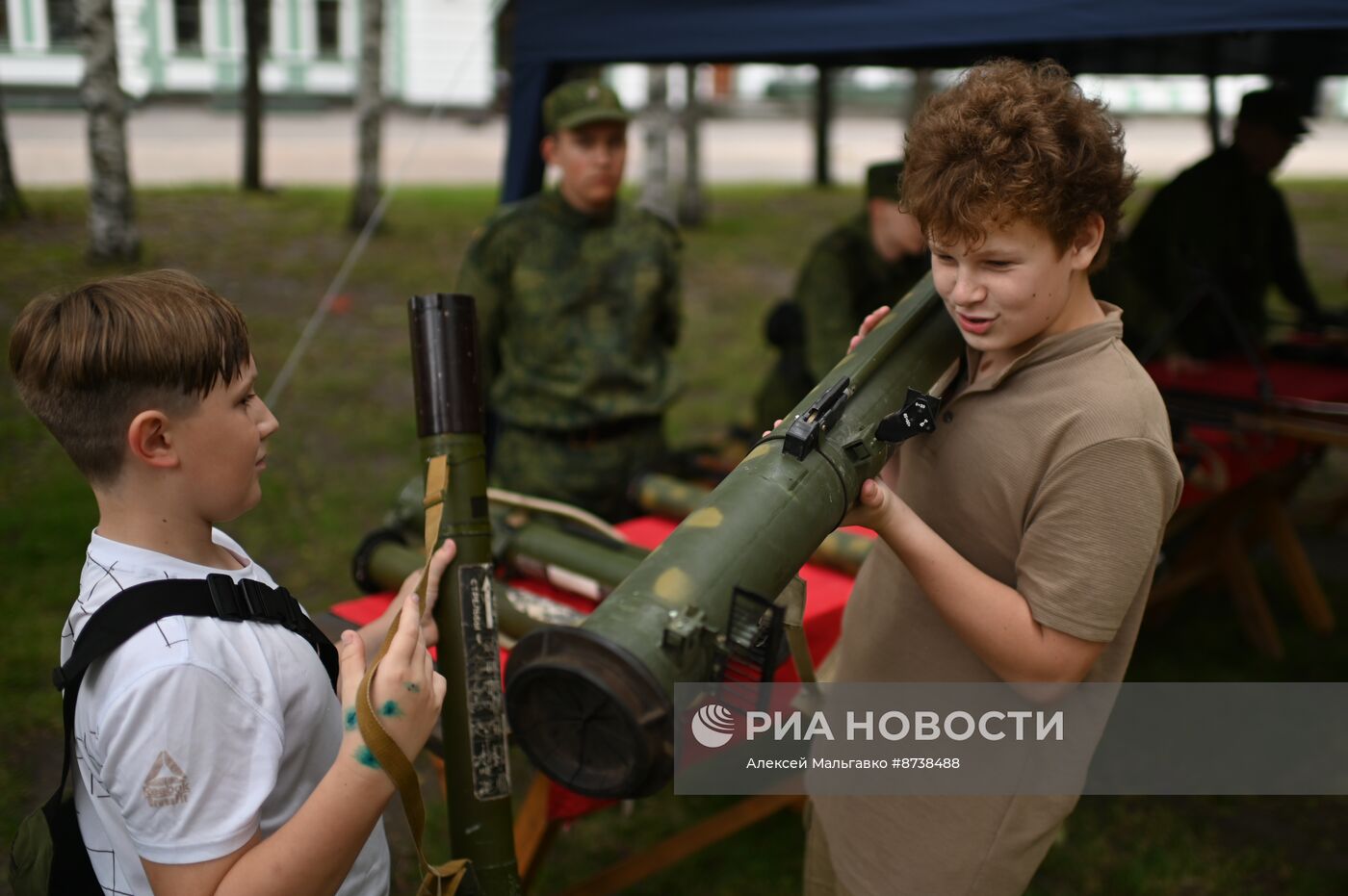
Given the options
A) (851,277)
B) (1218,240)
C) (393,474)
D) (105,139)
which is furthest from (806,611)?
(105,139)

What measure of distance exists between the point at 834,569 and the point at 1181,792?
73.4 inches

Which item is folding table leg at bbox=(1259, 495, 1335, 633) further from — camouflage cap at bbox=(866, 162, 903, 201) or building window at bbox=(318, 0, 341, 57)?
building window at bbox=(318, 0, 341, 57)

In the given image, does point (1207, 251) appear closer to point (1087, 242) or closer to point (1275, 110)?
point (1275, 110)

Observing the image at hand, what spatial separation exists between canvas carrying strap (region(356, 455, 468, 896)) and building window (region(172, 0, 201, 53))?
30.7 meters

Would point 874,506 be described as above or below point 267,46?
below

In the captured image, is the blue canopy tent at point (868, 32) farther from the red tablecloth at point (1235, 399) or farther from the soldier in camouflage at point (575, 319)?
the red tablecloth at point (1235, 399)

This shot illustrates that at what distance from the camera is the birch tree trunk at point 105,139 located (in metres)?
Answer: 9.27

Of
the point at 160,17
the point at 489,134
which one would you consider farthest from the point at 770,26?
the point at 160,17

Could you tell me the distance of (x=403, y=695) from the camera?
1467 millimetres

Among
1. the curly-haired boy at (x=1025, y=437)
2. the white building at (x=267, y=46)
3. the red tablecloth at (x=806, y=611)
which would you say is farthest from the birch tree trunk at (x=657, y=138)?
the white building at (x=267, y=46)

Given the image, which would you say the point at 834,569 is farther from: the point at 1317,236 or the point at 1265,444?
the point at 1317,236

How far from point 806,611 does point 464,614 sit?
121 centimetres

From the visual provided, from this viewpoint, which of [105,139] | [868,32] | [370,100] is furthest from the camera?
[370,100]

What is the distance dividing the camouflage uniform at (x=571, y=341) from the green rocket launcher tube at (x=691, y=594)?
2610mm
